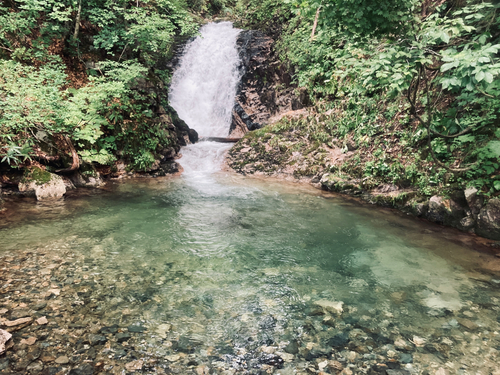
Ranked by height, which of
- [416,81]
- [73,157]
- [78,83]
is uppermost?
[416,81]

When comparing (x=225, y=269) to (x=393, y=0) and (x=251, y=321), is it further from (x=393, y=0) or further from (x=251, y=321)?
(x=393, y=0)

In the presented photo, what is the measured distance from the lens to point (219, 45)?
722 inches

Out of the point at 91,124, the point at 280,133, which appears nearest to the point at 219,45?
the point at 280,133

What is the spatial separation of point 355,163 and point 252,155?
4.78m

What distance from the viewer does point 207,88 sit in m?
17.4

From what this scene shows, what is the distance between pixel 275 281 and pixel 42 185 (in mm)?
6603

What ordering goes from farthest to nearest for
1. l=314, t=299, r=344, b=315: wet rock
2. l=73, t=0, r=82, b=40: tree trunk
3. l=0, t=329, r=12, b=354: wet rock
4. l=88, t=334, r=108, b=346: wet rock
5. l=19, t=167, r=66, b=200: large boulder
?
l=73, t=0, r=82, b=40: tree trunk, l=19, t=167, r=66, b=200: large boulder, l=314, t=299, r=344, b=315: wet rock, l=88, t=334, r=108, b=346: wet rock, l=0, t=329, r=12, b=354: wet rock

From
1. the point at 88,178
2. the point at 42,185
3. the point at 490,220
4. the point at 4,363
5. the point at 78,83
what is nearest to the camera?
the point at 4,363

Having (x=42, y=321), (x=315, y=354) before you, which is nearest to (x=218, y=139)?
(x=42, y=321)

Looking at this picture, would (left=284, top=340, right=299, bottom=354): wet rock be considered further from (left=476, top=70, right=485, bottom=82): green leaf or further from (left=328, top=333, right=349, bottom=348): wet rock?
(left=476, top=70, right=485, bottom=82): green leaf

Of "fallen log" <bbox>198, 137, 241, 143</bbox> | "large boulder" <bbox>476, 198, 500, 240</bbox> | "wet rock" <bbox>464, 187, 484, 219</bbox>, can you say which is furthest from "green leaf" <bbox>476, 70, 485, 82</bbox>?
"fallen log" <bbox>198, 137, 241, 143</bbox>

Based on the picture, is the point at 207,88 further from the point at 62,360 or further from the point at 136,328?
the point at 62,360

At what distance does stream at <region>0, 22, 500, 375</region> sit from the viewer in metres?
2.65

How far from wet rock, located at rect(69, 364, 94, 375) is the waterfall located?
14969 millimetres
